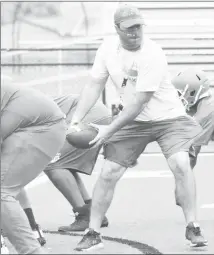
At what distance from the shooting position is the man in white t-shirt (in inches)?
313

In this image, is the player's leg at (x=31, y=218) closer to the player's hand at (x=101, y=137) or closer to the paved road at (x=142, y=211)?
the paved road at (x=142, y=211)

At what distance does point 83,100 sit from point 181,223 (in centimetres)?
188

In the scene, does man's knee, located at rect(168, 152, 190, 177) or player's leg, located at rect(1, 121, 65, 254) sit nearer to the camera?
player's leg, located at rect(1, 121, 65, 254)

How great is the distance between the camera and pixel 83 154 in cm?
976

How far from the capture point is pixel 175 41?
21812 mm

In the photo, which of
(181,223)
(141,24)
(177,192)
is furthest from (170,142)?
(181,223)

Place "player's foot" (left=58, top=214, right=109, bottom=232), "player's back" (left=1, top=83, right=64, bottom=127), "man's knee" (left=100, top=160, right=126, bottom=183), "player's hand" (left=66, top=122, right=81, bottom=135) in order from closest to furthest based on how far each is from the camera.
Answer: "player's back" (left=1, top=83, right=64, bottom=127)
"player's hand" (left=66, top=122, right=81, bottom=135)
"man's knee" (left=100, top=160, right=126, bottom=183)
"player's foot" (left=58, top=214, right=109, bottom=232)

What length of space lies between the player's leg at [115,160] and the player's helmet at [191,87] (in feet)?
5.09

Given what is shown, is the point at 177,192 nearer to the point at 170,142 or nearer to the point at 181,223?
the point at 170,142

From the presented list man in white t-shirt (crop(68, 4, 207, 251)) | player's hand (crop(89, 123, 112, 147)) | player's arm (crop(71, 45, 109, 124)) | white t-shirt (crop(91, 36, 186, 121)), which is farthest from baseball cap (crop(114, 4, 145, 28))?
player's hand (crop(89, 123, 112, 147))

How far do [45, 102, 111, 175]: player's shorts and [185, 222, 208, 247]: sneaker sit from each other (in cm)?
181

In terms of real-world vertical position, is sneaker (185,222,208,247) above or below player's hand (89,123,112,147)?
below

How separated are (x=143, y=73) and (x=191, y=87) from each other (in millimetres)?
1994

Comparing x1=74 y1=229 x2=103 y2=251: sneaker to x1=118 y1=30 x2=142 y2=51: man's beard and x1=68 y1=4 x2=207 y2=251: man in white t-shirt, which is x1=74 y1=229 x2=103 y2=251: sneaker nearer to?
x1=68 y1=4 x2=207 y2=251: man in white t-shirt
